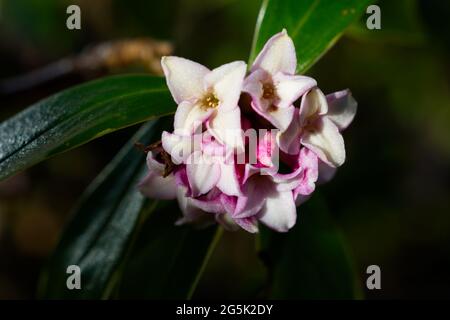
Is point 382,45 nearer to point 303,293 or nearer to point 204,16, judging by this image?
point 204,16

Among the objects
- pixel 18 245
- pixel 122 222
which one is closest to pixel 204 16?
pixel 18 245

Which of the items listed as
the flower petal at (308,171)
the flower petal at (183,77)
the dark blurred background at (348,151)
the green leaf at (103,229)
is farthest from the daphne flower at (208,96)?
the dark blurred background at (348,151)

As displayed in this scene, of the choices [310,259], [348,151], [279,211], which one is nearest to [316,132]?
[279,211]

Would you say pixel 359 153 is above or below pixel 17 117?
above

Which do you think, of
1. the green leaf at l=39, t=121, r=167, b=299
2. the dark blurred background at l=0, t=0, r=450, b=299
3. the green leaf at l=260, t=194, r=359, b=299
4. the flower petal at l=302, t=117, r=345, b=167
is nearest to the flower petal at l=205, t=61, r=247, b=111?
the flower petal at l=302, t=117, r=345, b=167

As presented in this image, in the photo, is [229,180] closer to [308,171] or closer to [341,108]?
[308,171]

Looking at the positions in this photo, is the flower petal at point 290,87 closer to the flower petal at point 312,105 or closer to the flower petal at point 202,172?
the flower petal at point 312,105
